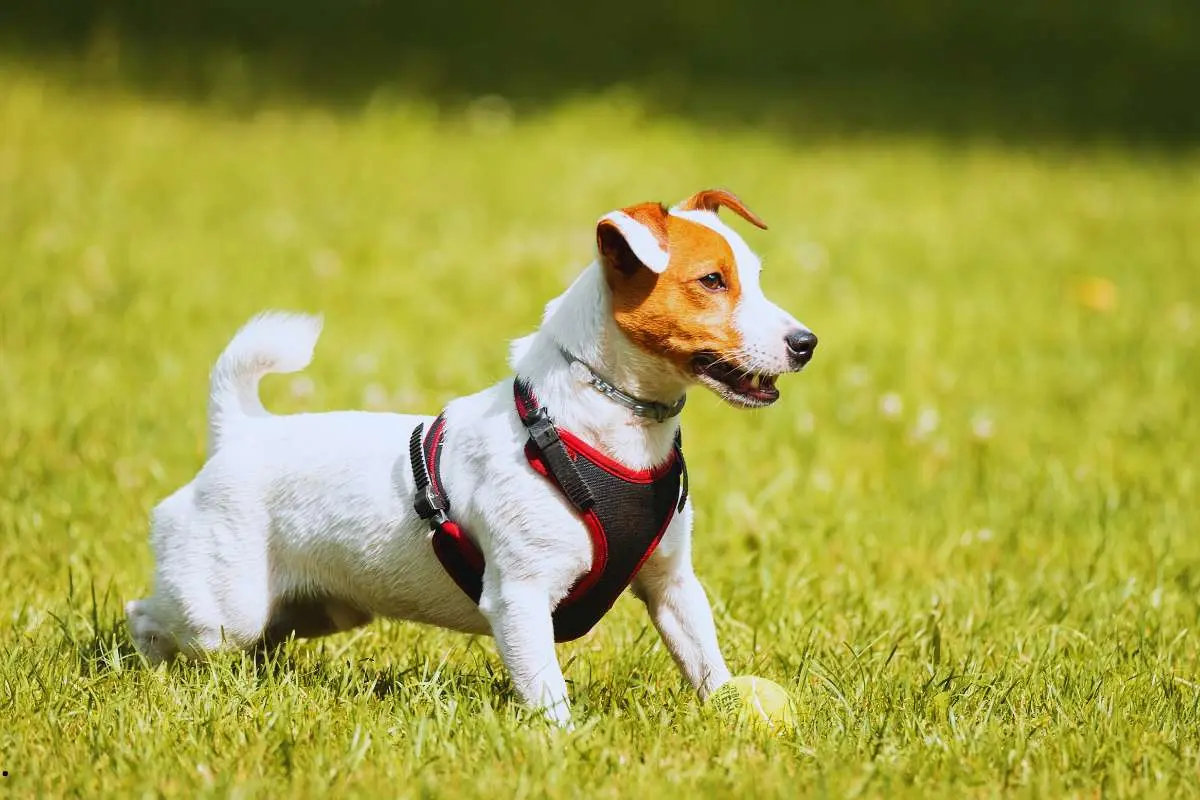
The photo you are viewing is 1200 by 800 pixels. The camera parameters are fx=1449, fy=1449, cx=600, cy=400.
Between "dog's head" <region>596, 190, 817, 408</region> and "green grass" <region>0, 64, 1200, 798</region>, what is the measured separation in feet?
2.58

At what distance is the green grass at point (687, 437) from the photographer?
3072mm

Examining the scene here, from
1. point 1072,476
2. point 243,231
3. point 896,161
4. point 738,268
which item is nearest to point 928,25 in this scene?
point 896,161

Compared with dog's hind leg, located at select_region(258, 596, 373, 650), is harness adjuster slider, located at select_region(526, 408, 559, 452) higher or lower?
higher

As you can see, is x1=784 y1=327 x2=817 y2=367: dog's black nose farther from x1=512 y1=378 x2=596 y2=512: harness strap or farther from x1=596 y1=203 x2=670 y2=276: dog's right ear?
x1=512 y1=378 x2=596 y2=512: harness strap

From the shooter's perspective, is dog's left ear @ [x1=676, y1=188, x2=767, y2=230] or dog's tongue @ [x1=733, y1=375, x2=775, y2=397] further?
dog's left ear @ [x1=676, y1=188, x2=767, y2=230]

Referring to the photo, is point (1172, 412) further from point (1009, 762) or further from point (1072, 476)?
point (1009, 762)

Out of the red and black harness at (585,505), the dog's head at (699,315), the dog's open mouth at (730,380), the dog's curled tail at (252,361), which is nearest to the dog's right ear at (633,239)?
the dog's head at (699,315)

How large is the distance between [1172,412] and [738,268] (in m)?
3.75

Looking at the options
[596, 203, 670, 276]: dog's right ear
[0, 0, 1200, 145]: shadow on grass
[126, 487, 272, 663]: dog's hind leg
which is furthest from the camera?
[0, 0, 1200, 145]: shadow on grass

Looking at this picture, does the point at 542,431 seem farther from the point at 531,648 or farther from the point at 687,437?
the point at 687,437

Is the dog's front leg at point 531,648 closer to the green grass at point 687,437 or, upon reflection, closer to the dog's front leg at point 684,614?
the green grass at point 687,437

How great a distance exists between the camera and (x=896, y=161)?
11844mm

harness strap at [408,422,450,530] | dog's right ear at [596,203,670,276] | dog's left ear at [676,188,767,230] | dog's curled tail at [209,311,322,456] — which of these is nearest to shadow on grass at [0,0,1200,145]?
dog's curled tail at [209,311,322,456]

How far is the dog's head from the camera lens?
3123mm
